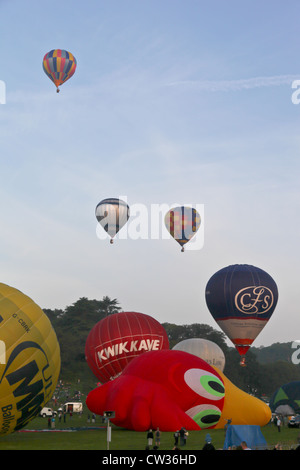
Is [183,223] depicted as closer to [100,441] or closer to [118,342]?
[118,342]

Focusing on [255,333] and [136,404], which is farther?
[255,333]

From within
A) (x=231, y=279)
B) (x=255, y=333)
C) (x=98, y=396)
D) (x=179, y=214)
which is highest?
(x=179, y=214)

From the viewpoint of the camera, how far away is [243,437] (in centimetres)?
1742

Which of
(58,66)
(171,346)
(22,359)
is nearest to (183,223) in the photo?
(58,66)

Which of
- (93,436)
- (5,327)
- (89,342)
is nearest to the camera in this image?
(5,327)

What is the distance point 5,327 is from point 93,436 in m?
8.54

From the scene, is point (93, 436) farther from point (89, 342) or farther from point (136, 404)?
point (89, 342)

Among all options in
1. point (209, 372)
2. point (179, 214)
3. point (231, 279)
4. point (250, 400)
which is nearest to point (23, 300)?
point (209, 372)

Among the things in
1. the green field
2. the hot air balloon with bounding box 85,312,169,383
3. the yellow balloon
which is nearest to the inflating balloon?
the green field

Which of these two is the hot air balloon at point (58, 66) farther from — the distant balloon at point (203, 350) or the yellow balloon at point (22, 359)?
the yellow balloon at point (22, 359)

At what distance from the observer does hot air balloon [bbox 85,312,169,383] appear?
34.6 metres

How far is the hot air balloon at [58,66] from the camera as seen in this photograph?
4353 cm

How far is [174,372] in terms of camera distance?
82.8 ft

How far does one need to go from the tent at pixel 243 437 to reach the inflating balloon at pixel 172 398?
19.7 feet
